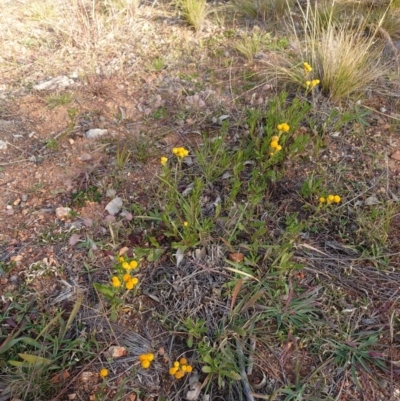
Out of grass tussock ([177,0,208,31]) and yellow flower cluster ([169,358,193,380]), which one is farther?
grass tussock ([177,0,208,31])

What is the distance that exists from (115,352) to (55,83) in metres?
2.20

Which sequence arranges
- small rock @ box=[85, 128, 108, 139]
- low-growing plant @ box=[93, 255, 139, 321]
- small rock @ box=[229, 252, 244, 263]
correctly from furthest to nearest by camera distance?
small rock @ box=[85, 128, 108, 139], small rock @ box=[229, 252, 244, 263], low-growing plant @ box=[93, 255, 139, 321]

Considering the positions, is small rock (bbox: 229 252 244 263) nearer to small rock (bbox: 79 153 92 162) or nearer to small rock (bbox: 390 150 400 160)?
small rock (bbox: 79 153 92 162)

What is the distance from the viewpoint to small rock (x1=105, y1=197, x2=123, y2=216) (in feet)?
6.84

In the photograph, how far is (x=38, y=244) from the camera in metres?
1.94

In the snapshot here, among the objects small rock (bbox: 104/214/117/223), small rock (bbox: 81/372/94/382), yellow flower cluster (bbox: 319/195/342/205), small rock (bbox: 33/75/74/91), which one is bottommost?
small rock (bbox: 81/372/94/382)

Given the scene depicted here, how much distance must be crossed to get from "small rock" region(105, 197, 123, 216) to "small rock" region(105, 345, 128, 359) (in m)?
0.75

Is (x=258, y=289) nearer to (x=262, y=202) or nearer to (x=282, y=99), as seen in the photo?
(x=262, y=202)

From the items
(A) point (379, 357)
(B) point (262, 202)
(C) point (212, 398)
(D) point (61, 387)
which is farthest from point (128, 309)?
(A) point (379, 357)

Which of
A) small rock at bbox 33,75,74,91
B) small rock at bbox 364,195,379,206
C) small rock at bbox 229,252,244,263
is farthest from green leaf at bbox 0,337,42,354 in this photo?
small rock at bbox 33,75,74,91

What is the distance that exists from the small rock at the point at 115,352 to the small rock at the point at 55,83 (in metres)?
2.12

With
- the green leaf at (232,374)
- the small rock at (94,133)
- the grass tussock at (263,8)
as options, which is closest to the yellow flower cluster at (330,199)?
the green leaf at (232,374)

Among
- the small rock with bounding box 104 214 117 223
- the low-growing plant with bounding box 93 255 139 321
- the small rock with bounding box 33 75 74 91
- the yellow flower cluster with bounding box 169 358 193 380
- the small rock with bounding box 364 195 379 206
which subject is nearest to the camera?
the yellow flower cluster with bounding box 169 358 193 380

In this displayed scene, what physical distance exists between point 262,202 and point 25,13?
3102 mm
